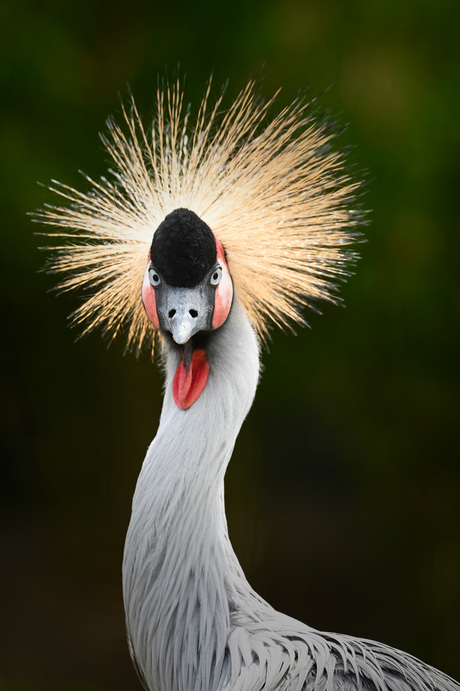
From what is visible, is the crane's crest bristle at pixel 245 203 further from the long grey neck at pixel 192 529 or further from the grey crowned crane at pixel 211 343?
the long grey neck at pixel 192 529

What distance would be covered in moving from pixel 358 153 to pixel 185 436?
0.93m

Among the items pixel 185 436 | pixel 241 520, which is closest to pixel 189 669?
pixel 185 436

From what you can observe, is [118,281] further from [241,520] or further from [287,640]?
[241,520]

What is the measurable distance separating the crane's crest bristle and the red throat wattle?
Result: 14 centimetres

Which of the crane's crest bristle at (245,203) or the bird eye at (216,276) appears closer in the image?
the bird eye at (216,276)

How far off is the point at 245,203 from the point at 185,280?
0.20 metres

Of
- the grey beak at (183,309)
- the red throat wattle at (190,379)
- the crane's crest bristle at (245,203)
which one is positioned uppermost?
the crane's crest bristle at (245,203)

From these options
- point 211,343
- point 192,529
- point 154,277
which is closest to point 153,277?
point 154,277

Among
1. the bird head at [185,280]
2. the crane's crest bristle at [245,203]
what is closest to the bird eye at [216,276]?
the bird head at [185,280]

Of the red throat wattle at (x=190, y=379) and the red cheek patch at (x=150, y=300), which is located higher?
the red cheek patch at (x=150, y=300)

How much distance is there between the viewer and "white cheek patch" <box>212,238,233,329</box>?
3.21 ft

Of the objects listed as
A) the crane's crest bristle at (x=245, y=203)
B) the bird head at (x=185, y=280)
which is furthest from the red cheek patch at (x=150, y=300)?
the crane's crest bristle at (x=245, y=203)

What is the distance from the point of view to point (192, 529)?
1003mm

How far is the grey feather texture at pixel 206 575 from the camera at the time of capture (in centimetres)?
98
